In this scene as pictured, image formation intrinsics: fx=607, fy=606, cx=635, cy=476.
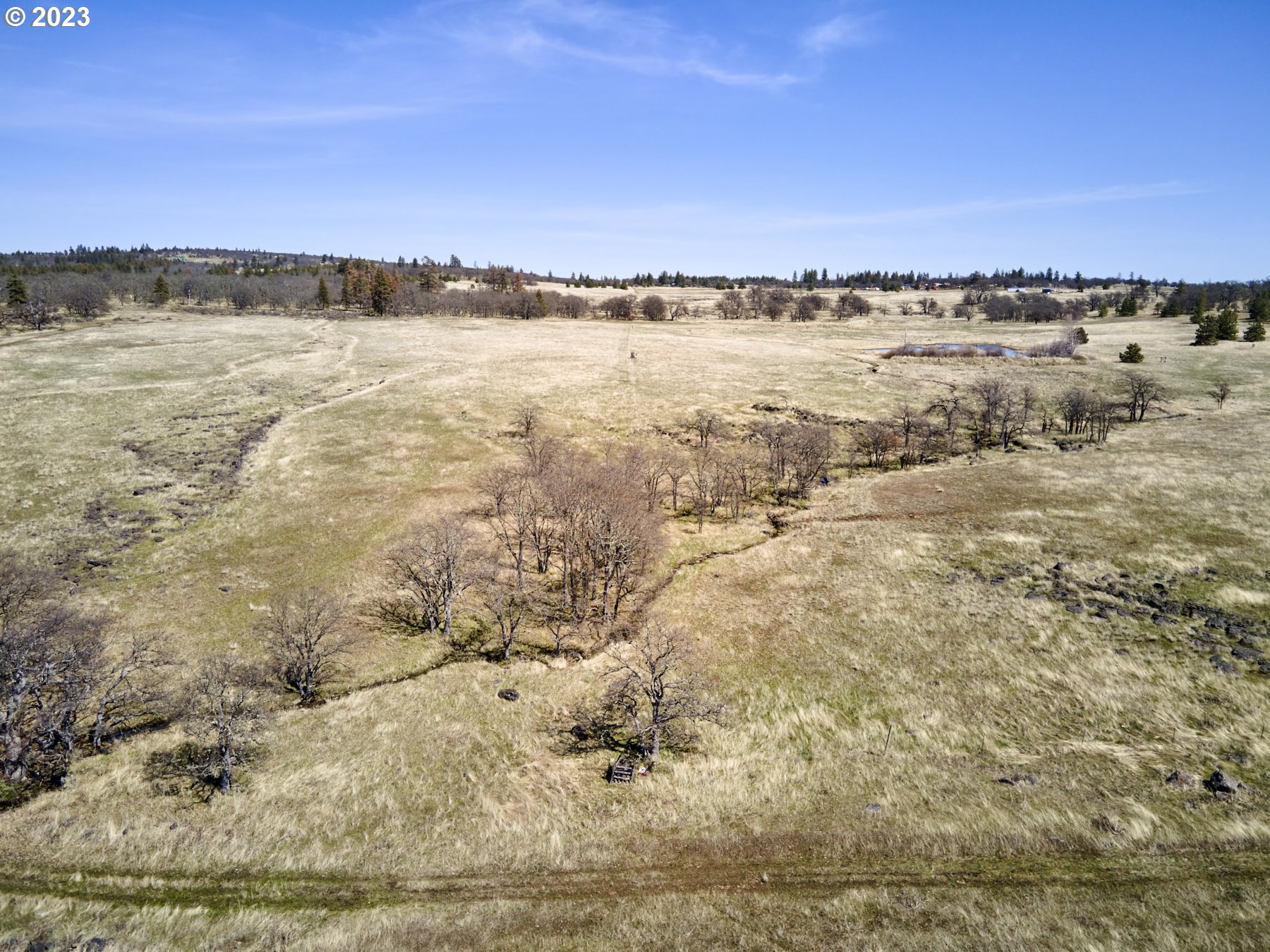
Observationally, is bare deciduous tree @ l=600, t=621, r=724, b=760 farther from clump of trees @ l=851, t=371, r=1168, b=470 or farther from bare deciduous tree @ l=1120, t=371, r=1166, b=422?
bare deciduous tree @ l=1120, t=371, r=1166, b=422

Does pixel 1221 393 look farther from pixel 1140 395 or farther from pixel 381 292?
pixel 381 292

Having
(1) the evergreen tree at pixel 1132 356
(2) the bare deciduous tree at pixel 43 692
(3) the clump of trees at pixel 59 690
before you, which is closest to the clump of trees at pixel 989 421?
(1) the evergreen tree at pixel 1132 356

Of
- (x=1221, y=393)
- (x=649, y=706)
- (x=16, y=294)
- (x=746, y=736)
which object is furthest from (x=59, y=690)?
(x=16, y=294)

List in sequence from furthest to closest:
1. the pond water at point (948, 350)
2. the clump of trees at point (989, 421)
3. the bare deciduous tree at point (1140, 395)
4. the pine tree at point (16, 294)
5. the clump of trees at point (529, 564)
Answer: the pine tree at point (16, 294) → the pond water at point (948, 350) → the bare deciduous tree at point (1140, 395) → the clump of trees at point (989, 421) → the clump of trees at point (529, 564)

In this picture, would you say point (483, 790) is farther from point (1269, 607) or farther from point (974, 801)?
point (1269, 607)

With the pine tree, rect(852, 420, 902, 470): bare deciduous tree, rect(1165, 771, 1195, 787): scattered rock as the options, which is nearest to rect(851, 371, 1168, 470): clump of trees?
rect(852, 420, 902, 470): bare deciduous tree

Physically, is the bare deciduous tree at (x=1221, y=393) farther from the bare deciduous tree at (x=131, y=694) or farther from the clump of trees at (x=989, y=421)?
the bare deciduous tree at (x=131, y=694)
